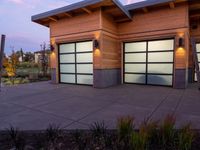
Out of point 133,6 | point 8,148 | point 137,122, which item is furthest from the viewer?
point 133,6

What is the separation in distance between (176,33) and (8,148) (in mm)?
8239

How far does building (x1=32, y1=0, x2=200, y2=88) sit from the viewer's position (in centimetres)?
794

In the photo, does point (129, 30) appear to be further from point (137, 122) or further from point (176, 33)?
point (137, 122)

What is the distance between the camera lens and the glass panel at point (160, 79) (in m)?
8.56

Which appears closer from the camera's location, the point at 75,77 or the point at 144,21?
the point at 144,21

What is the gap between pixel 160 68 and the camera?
28.7 feet

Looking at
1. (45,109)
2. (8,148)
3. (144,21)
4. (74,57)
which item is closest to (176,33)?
(144,21)

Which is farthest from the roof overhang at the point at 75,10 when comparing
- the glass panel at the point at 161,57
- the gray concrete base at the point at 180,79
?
the gray concrete base at the point at 180,79

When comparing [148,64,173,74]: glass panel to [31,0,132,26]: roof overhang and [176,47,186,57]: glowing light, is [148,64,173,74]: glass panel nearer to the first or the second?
[176,47,186,57]: glowing light

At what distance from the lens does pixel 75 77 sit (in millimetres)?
9828

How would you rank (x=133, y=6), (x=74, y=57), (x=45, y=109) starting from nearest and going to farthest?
(x=45, y=109), (x=133, y=6), (x=74, y=57)

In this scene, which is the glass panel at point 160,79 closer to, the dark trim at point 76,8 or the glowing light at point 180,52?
the glowing light at point 180,52

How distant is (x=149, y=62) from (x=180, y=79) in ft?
6.23

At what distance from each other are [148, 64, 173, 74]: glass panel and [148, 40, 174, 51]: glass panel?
0.91 metres
